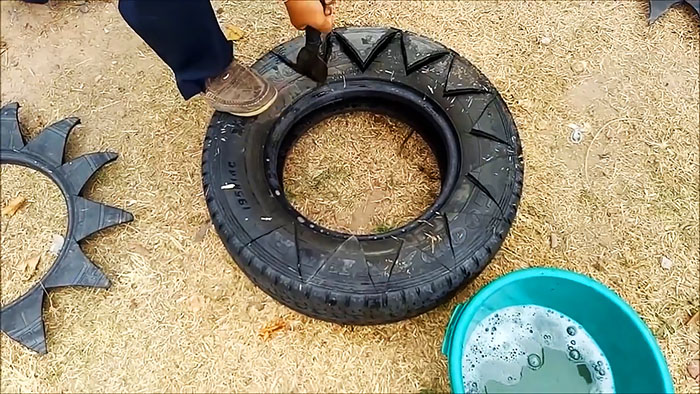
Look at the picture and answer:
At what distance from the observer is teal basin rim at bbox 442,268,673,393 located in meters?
1.57

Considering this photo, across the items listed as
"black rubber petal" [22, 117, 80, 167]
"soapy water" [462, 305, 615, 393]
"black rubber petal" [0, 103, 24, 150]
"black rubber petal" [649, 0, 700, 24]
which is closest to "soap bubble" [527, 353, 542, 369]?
"soapy water" [462, 305, 615, 393]

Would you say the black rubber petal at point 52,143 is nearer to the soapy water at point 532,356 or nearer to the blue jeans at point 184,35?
the blue jeans at point 184,35

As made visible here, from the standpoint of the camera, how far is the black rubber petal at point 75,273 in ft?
6.20

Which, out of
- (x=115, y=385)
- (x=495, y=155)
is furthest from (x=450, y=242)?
(x=115, y=385)

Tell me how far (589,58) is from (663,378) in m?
1.30

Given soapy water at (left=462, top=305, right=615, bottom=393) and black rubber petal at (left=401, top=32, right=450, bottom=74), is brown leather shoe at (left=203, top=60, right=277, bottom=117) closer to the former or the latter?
black rubber petal at (left=401, top=32, right=450, bottom=74)

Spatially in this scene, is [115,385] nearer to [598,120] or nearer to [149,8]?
[149,8]

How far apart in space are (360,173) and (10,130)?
120 cm

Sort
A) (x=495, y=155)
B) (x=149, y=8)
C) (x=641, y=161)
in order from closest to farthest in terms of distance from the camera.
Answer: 1. (x=149, y=8)
2. (x=495, y=155)
3. (x=641, y=161)

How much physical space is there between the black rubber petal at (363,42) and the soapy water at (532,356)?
0.88 meters

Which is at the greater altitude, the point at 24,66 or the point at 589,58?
the point at 589,58

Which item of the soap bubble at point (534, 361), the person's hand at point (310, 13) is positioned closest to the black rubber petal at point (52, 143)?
the person's hand at point (310, 13)

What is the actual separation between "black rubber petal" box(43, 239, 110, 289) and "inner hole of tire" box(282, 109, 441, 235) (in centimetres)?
63

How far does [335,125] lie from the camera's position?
2.21 m
